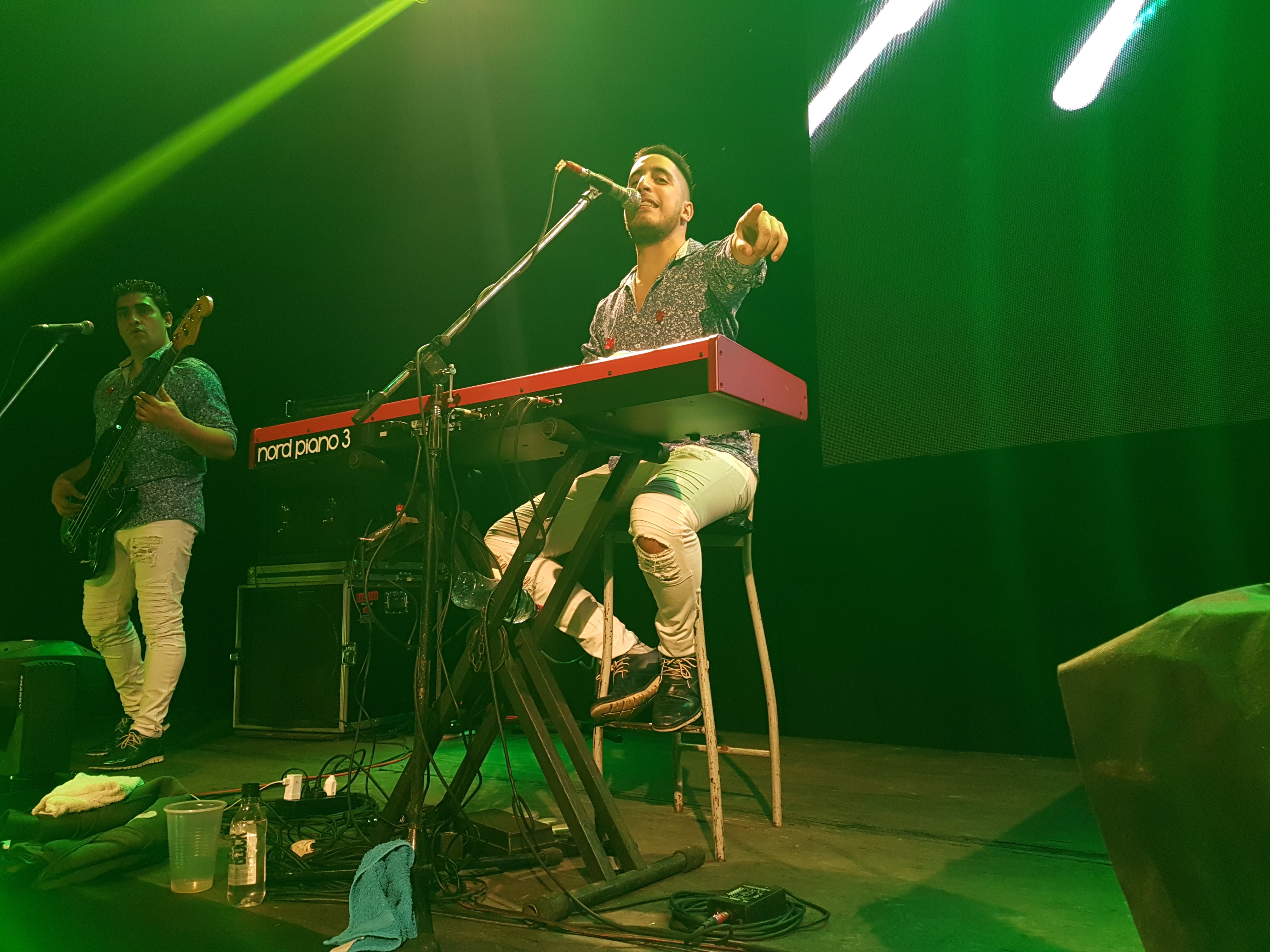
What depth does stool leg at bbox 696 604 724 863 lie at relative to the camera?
5.83ft

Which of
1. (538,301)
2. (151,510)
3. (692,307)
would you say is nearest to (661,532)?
(692,307)

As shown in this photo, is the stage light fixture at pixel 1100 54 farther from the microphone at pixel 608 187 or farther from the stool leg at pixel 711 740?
the stool leg at pixel 711 740

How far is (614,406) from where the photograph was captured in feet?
4.89

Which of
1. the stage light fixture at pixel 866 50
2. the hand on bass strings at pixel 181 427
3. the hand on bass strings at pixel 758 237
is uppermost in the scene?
the stage light fixture at pixel 866 50

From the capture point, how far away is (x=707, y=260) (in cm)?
221

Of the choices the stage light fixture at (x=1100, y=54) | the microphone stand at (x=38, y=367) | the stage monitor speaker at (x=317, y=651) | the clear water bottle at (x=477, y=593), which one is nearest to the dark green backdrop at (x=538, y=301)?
the stage light fixture at (x=1100, y=54)

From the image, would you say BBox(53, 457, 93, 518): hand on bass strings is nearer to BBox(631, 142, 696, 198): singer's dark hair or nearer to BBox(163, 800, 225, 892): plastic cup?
BBox(163, 800, 225, 892): plastic cup

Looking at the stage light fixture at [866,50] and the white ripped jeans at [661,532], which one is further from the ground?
the stage light fixture at [866,50]

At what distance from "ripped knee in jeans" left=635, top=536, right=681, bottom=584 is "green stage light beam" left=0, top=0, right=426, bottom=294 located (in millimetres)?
3359

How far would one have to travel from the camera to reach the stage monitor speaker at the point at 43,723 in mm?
2297

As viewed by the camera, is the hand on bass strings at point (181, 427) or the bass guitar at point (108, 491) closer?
the hand on bass strings at point (181, 427)

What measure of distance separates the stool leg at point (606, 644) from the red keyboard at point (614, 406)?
45 centimetres

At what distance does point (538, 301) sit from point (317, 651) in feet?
6.48

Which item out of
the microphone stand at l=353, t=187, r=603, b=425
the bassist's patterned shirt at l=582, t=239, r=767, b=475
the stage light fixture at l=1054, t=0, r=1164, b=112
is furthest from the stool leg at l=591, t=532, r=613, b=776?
the stage light fixture at l=1054, t=0, r=1164, b=112
